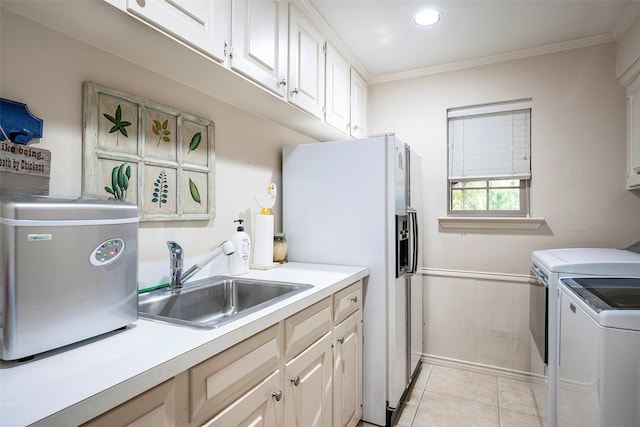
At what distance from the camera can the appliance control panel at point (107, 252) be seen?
33.4 inches

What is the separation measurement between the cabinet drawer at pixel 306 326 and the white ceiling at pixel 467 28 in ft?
5.54

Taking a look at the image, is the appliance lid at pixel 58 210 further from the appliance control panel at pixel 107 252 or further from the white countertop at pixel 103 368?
the white countertop at pixel 103 368

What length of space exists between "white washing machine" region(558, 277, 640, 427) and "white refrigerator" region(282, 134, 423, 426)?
82 cm

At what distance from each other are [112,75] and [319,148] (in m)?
1.19

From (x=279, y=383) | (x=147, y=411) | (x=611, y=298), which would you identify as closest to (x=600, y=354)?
(x=611, y=298)

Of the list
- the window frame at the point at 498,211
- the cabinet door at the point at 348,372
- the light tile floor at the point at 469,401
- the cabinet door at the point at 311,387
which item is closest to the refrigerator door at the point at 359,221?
the cabinet door at the point at 348,372

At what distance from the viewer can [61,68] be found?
115 centimetres

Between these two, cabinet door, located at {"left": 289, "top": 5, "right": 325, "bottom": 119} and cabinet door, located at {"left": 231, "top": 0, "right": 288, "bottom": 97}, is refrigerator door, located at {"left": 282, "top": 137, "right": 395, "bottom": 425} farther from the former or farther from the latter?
cabinet door, located at {"left": 231, "top": 0, "right": 288, "bottom": 97}

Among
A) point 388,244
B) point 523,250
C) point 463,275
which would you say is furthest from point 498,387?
point 388,244

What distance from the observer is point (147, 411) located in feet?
2.46

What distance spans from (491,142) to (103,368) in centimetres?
283

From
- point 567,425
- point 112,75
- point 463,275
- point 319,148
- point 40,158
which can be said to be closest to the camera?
point 40,158

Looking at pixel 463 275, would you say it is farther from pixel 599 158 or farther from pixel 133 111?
pixel 133 111

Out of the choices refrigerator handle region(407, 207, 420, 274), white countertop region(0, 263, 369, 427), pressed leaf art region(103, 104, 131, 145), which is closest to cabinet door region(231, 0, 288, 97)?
pressed leaf art region(103, 104, 131, 145)
